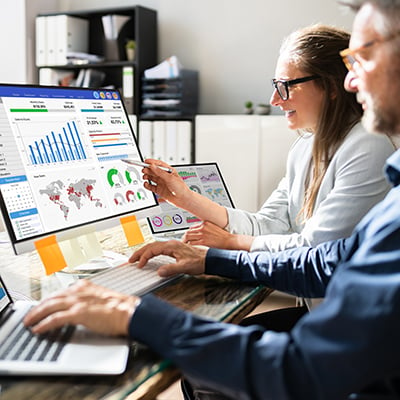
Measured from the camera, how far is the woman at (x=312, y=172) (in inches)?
58.8

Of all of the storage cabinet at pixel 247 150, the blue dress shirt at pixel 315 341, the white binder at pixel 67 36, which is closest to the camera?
the blue dress shirt at pixel 315 341

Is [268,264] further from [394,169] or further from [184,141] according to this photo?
[184,141]

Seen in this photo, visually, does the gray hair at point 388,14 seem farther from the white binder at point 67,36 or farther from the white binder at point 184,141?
the white binder at point 67,36

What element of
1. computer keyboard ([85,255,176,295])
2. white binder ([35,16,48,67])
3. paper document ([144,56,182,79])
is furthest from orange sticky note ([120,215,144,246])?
white binder ([35,16,48,67])

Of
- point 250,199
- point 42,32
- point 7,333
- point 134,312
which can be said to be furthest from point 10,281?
point 42,32

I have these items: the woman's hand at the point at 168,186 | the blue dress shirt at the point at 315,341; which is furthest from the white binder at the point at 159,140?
the blue dress shirt at the point at 315,341

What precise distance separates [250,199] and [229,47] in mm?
1163

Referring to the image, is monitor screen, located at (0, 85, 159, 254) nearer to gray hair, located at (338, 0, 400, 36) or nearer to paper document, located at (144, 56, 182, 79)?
gray hair, located at (338, 0, 400, 36)

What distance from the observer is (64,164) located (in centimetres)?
135

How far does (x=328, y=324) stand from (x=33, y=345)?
460mm

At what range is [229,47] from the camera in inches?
164

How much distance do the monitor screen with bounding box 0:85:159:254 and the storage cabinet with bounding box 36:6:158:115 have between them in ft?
8.83

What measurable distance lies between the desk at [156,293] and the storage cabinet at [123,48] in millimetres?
2554

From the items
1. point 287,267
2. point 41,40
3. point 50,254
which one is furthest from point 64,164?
point 41,40
